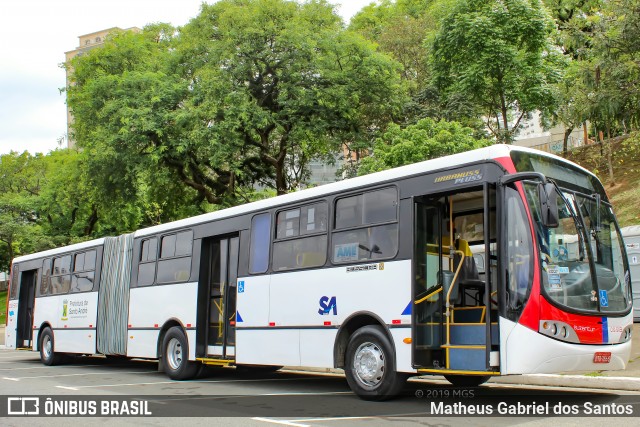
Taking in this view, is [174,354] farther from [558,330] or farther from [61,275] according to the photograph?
[558,330]

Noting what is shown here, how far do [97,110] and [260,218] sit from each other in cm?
1969

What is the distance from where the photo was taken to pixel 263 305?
1188 cm

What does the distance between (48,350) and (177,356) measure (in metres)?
7.05

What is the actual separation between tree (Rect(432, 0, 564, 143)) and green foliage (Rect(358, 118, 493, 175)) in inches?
191

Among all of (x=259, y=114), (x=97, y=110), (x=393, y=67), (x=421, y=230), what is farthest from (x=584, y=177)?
(x=97, y=110)

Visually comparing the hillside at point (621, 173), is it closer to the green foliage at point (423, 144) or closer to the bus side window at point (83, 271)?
the green foliage at point (423, 144)

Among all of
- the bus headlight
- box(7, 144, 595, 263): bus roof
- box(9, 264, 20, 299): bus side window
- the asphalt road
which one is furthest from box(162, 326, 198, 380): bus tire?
box(9, 264, 20, 299): bus side window

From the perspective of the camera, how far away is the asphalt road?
317 inches

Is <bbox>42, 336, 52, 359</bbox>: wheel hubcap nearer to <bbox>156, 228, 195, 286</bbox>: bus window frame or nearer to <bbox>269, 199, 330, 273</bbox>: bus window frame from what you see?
<bbox>156, 228, 195, 286</bbox>: bus window frame

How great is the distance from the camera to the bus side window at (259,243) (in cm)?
1203

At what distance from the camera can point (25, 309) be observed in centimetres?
2141

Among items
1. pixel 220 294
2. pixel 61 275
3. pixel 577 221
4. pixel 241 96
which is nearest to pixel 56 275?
pixel 61 275

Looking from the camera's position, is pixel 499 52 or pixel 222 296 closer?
pixel 222 296

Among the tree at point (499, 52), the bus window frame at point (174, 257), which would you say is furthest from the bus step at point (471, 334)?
the tree at point (499, 52)
